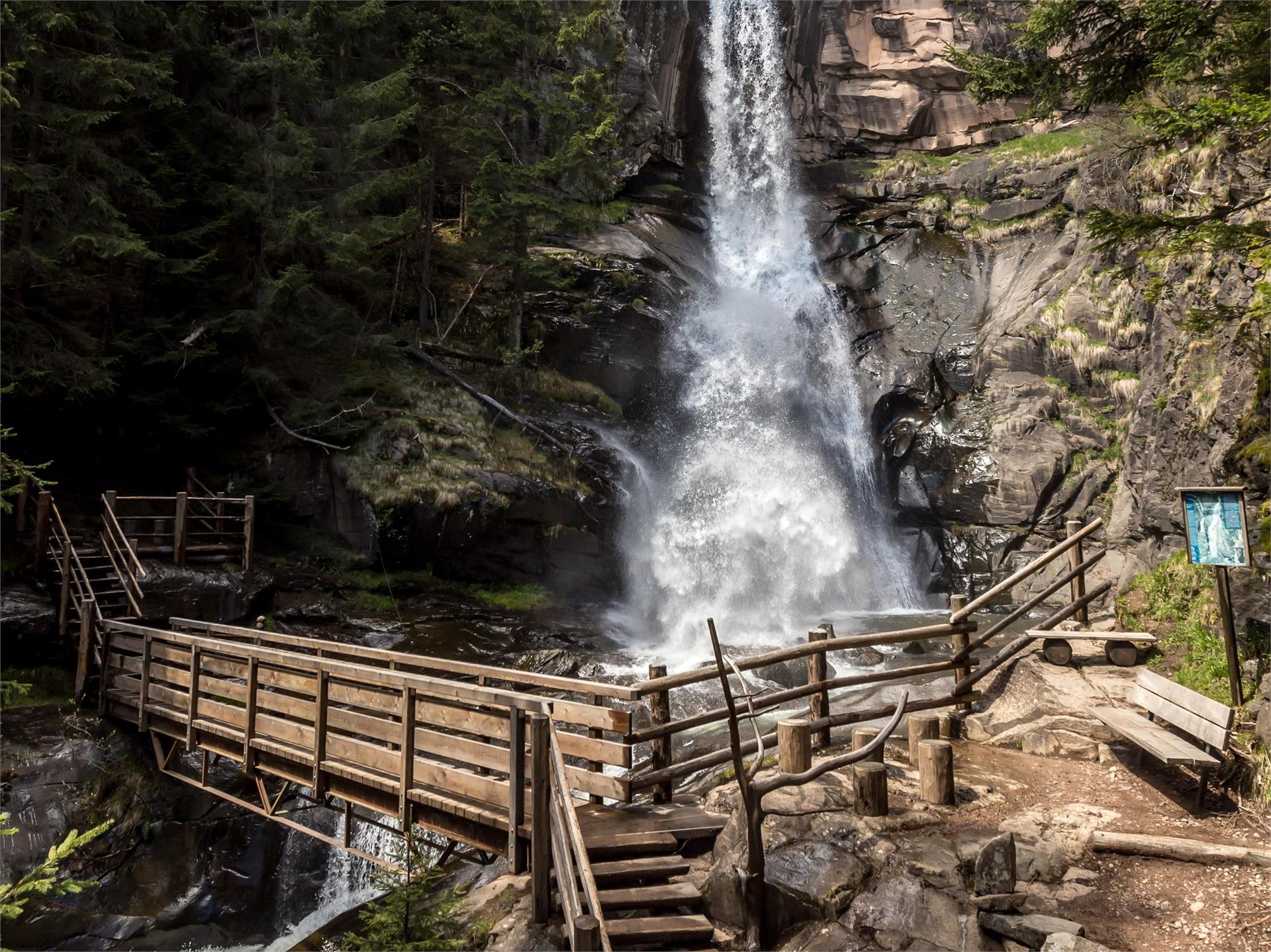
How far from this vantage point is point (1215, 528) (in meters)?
6.83

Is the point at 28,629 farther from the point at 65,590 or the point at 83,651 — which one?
the point at 83,651

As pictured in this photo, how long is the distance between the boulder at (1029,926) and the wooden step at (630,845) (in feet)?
7.24

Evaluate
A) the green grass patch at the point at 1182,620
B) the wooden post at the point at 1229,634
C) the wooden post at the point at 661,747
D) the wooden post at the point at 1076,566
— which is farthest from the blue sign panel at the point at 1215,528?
the wooden post at the point at 661,747

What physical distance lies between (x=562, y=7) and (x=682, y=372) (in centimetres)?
1198

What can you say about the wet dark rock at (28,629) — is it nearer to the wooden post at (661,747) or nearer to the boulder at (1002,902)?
the wooden post at (661,747)

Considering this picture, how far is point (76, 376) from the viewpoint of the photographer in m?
13.8

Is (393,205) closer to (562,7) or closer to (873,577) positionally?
(562,7)

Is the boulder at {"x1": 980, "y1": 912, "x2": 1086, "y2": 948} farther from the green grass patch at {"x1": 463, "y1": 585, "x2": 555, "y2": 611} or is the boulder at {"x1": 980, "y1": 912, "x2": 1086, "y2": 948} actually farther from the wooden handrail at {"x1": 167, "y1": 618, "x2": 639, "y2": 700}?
the green grass patch at {"x1": 463, "y1": 585, "x2": 555, "y2": 611}

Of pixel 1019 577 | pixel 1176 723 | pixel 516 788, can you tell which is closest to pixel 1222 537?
pixel 1176 723

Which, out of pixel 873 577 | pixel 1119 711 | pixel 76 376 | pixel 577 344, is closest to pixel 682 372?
pixel 577 344

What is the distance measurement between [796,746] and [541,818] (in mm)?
2310

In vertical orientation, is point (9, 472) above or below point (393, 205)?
below

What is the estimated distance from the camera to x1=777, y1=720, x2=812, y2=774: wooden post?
654 cm

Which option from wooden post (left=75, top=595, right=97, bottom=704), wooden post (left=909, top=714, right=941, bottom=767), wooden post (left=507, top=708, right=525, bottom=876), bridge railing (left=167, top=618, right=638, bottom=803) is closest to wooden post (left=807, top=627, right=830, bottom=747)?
wooden post (left=909, top=714, right=941, bottom=767)
